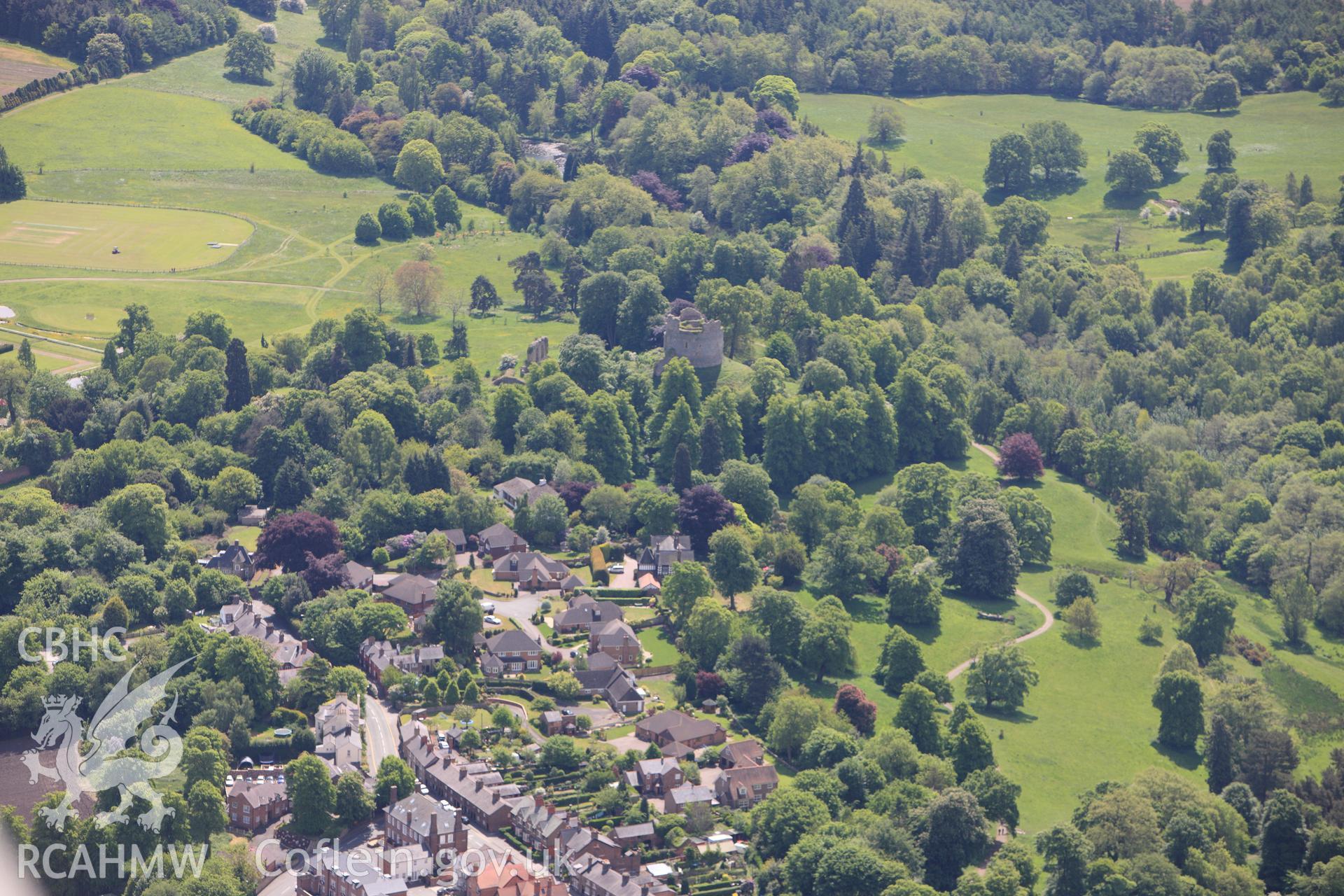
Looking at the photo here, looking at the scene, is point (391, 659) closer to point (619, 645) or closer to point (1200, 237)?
point (619, 645)

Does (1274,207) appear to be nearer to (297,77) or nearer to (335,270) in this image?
(335,270)

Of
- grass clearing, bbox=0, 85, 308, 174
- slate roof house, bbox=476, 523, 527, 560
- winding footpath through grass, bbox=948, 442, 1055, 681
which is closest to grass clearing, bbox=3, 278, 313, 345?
grass clearing, bbox=0, 85, 308, 174

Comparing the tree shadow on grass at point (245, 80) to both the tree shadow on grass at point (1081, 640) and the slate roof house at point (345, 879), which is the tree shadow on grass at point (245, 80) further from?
the slate roof house at point (345, 879)

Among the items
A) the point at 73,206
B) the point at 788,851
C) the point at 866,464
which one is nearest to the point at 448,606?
the point at 788,851

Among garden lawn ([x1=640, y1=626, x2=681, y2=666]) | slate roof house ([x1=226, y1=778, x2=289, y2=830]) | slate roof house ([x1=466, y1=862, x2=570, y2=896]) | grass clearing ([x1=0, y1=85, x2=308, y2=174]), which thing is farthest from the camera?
grass clearing ([x1=0, y1=85, x2=308, y2=174])

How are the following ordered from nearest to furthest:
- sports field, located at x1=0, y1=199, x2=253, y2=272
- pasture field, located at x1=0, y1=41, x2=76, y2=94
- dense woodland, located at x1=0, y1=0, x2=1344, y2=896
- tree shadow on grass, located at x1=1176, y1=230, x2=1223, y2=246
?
1. dense woodland, located at x1=0, y1=0, x2=1344, y2=896
2. sports field, located at x1=0, y1=199, x2=253, y2=272
3. tree shadow on grass, located at x1=1176, y1=230, x2=1223, y2=246
4. pasture field, located at x1=0, y1=41, x2=76, y2=94

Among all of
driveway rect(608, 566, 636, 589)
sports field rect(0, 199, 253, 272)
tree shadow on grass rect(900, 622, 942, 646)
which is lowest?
tree shadow on grass rect(900, 622, 942, 646)

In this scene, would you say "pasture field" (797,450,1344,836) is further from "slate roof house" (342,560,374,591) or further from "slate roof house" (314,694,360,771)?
"slate roof house" (342,560,374,591)

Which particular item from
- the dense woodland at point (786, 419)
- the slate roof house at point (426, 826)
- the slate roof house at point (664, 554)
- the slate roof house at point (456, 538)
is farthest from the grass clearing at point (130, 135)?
the slate roof house at point (426, 826)
